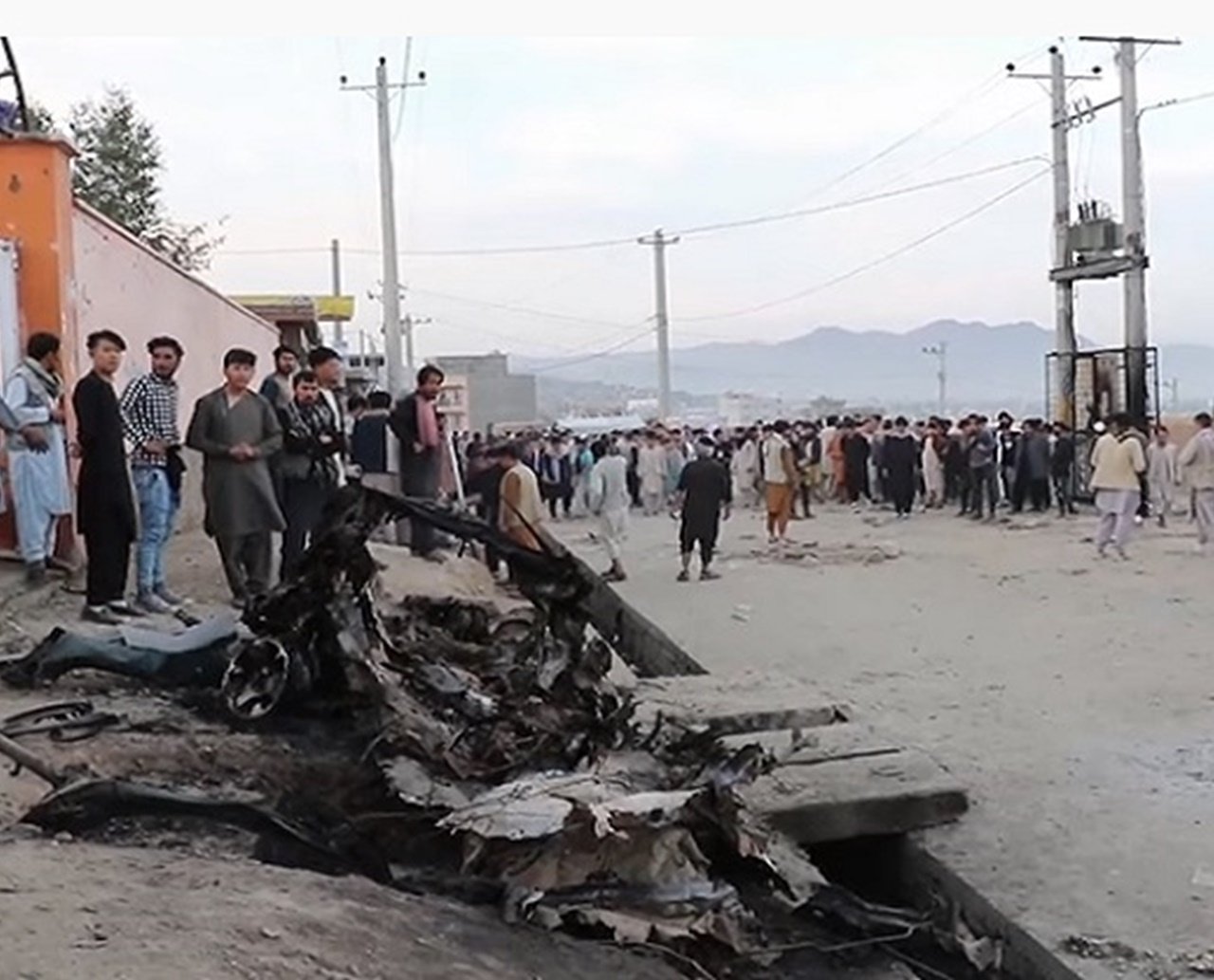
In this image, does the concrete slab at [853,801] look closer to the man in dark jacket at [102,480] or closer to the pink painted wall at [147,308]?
the man in dark jacket at [102,480]

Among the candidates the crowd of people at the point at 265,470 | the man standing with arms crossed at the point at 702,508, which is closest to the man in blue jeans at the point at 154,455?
the crowd of people at the point at 265,470

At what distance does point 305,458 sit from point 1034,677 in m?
4.33

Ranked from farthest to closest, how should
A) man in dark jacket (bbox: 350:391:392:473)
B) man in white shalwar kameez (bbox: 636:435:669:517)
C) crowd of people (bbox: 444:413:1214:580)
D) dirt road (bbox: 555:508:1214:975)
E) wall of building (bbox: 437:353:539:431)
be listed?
wall of building (bbox: 437:353:539:431)
man in white shalwar kameez (bbox: 636:435:669:517)
crowd of people (bbox: 444:413:1214:580)
man in dark jacket (bbox: 350:391:392:473)
dirt road (bbox: 555:508:1214:975)

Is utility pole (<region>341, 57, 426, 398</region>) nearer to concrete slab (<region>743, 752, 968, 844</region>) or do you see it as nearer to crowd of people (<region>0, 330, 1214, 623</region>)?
crowd of people (<region>0, 330, 1214, 623</region>)

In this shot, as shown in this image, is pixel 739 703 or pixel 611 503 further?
pixel 611 503

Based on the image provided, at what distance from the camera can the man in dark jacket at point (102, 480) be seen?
20.9ft

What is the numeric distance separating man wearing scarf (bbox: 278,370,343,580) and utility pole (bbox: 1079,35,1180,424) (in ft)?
51.4

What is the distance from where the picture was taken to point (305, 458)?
8.08 m

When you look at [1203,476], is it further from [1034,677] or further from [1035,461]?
[1034,677]

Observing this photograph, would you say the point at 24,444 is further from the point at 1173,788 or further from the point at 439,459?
the point at 1173,788

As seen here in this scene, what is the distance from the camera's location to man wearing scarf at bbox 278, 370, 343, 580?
8.04m

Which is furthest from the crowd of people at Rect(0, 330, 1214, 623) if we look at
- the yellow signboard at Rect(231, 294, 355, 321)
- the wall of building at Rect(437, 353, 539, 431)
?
the wall of building at Rect(437, 353, 539, 431)

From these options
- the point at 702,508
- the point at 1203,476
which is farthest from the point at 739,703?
the point at 1203,476

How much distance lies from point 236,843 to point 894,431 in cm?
2062
